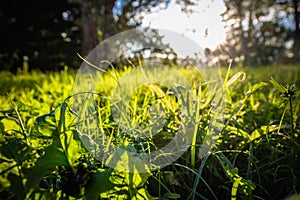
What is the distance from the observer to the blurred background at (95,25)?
1.45m

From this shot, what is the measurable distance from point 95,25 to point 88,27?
119mm

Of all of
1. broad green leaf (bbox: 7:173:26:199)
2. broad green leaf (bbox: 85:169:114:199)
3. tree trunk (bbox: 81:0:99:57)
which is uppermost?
tree trunk (bbox: 81:0:99:57)

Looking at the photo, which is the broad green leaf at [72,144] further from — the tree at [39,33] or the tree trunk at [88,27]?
the tree at [39,33]

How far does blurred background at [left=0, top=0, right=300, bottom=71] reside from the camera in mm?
1453

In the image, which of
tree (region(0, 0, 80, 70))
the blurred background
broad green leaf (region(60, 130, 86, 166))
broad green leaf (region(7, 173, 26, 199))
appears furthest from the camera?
tree (region(0, 0, 80, 70))

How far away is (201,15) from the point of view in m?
1.47

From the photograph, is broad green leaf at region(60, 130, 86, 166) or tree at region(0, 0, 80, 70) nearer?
broad green leaf at region(60, 130, 86, 166)

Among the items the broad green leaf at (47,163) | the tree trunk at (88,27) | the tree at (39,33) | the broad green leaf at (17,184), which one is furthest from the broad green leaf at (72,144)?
the tree at (39,33)

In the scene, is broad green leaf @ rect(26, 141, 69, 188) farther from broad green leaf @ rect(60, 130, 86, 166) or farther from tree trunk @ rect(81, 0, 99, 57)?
tree trunk @ rect(81, 0, 99, 57)

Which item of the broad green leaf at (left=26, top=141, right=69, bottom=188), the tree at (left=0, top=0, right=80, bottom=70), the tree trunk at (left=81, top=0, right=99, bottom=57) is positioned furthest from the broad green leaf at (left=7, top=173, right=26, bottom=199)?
the tree at (left=0, top=0, right=80, bottom=70)

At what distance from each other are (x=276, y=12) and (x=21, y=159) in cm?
2421

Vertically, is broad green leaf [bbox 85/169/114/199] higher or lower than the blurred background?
lower

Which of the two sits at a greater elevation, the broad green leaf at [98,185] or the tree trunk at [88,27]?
the tree trunk at [88,27]

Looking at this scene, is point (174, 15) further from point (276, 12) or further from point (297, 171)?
point (276, 12)
